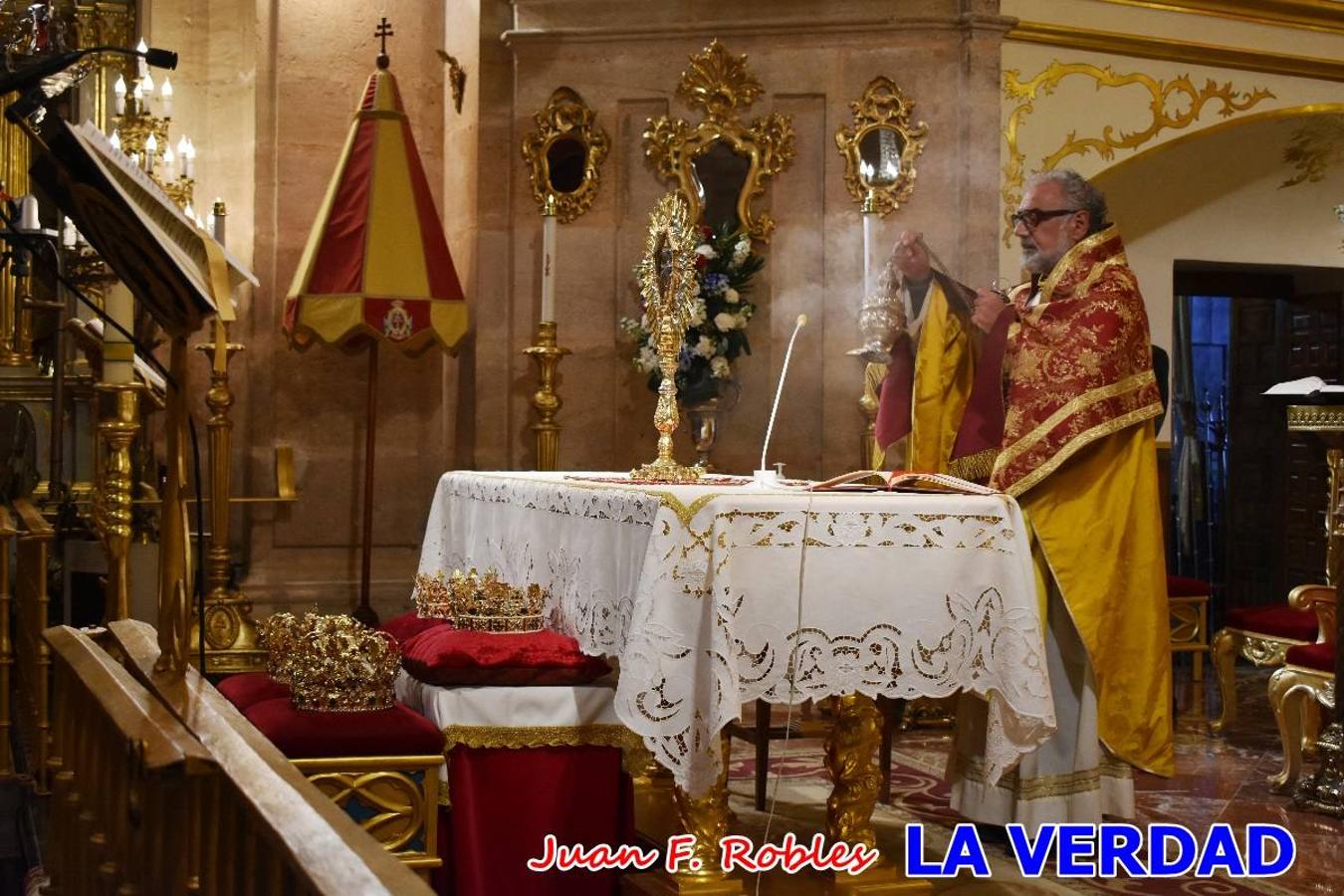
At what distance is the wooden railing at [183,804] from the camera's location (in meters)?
1.76

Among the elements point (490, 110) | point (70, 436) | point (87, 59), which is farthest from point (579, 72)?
point (70, 436)

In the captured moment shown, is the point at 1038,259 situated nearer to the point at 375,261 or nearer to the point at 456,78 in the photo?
the point at 375,261

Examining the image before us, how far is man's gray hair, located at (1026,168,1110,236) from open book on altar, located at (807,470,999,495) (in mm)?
1265

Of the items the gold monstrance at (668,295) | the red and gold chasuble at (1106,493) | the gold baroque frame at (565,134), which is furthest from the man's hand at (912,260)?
the gold baroque frame at (565,134)

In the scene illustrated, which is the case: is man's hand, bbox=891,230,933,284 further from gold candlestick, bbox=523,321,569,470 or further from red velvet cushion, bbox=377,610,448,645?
gold candlestick, bbox=523,321,569,470

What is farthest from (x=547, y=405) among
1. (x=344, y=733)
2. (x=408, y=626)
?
(x=344, y=733)

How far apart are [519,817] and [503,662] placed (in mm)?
397

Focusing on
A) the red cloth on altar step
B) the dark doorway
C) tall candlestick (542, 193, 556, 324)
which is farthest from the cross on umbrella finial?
the dark doorway

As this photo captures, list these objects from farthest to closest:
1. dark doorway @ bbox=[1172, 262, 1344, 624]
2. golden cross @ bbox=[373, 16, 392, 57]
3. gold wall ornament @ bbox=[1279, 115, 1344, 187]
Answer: dark doorway @ bbox=[1172, 262, 1344, 624], gold wall ornament @ bbox=[1279, 115, 1344, 187], golden cross @ bbox=[373, 16, 392, 57]

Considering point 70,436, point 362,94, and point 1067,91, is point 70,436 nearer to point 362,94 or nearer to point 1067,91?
point 362,94

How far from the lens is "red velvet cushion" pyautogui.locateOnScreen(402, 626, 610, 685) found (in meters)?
4.28

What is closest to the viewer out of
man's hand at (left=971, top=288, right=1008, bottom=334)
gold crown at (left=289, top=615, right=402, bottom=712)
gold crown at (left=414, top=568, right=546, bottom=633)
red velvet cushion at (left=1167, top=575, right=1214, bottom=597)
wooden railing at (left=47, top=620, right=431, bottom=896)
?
wooden railing at (left=47, top=620, right=431, bottom=896)

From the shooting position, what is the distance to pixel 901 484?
14.2ft

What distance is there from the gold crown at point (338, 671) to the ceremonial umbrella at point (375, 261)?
3.51 metres
